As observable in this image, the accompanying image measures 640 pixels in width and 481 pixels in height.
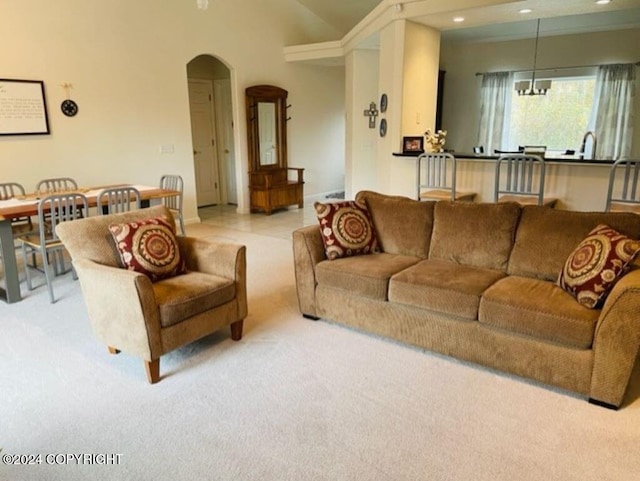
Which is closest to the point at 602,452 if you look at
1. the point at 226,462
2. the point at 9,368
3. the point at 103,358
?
the point at 226,462

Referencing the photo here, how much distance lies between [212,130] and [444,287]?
21.5 ft

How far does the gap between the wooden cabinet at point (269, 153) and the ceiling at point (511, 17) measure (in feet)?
5.77

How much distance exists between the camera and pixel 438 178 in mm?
5102

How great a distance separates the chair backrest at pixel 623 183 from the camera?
3.68 metres

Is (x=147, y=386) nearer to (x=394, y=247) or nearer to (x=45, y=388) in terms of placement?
(x=45, y=388)

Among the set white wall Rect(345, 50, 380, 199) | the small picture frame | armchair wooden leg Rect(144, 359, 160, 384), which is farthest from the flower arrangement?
armchair wooden leg Rect(144, 359, 160, 384)

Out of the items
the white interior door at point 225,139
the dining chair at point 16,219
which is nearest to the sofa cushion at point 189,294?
the dining chair at point 16,219

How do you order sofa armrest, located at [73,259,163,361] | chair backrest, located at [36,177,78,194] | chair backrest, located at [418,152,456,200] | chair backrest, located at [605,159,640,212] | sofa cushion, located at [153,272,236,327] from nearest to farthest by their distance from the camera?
A: sofa armrest, located at [73,259,163,361]
sofa cushion, located at [153,272,236,327]
chair backrest, located at [605,159,640,212]
chair backrest, located at [418,152,456,200]
chair backrest, located at [36,177,78,194]

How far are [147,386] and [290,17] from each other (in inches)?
270

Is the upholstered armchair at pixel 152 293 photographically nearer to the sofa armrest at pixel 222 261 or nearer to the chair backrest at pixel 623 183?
the sofa armrest at pixel 222 261

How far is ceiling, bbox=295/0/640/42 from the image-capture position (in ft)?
15.9

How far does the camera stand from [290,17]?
766cm

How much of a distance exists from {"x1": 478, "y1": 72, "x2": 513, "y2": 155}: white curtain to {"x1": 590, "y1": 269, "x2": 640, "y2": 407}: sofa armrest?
6.27 meters

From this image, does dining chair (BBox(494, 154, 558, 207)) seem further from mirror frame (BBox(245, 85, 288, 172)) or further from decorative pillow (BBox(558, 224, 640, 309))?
mirror frame (BBox(245, 85, 288, 172))
